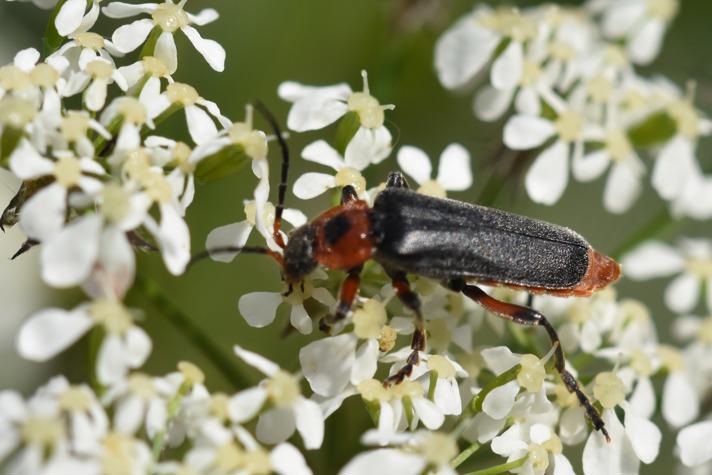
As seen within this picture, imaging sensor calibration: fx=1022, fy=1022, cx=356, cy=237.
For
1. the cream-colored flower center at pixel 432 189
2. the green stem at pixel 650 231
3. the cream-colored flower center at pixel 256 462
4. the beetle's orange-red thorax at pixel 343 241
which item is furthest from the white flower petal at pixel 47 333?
the green stem at pixel 650 231

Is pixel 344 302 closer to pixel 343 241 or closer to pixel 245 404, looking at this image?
pixel 343 241

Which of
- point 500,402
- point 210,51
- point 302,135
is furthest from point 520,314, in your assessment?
point 302,135

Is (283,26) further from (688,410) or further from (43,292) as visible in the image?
(688,410)

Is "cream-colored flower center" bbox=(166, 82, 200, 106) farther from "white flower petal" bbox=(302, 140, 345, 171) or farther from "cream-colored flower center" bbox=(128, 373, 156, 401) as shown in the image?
"cream-colored flower center" bbox=(128, 373, 156, 401)

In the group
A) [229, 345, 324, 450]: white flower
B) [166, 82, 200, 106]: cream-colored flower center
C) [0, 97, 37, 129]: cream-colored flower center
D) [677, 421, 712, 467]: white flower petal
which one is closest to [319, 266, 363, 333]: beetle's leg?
[229, 345, 324, 450]: white flower

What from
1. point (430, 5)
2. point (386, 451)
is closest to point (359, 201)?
point (386, 451)

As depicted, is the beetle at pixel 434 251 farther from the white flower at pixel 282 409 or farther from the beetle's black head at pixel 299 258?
the white flower at pixel 282 409
